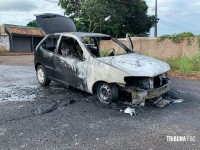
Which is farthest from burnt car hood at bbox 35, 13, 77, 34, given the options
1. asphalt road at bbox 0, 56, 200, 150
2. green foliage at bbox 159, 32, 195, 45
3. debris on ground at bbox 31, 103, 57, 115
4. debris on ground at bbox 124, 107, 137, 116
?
green foliage at bbox 159, 32, 195, 45

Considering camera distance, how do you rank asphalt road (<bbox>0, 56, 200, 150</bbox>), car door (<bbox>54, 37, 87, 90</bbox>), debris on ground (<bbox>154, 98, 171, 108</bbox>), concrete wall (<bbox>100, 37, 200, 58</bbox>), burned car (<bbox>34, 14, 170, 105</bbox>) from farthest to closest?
concrete wall (<bbox>100, 37, 200, 58</bbox>) < car door (<bbox>54, 37, 87, 90</bbox>) < debris on ground (<bbox>154, 98, 171, 108</bbox>) < burned car (<bbox>34, 14, 170, 105</bbox>) < asphalt road (<bbox>0, 56, 200, 150</bbox>)

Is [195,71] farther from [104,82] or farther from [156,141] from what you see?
[156,141]

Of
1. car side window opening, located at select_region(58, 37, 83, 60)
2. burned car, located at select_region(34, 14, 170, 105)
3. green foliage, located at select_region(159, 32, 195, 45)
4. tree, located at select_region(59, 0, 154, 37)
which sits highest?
tree, located at select_region(59, 0, 154, 37)

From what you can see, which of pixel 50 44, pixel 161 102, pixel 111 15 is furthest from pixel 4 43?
pixel 161 102

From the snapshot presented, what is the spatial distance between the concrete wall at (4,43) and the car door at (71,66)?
33.2 metres

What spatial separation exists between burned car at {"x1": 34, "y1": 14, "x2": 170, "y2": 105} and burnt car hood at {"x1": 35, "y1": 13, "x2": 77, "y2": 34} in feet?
1.52

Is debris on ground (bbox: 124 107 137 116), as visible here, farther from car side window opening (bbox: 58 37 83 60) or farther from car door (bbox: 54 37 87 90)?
car side window opening (bbox: 58 37 83 60)

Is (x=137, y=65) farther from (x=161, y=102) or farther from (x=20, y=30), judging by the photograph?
(x=20, y=30)

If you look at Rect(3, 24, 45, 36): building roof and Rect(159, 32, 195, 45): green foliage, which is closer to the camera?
Rect(159, 32, 195, 45): green foliage

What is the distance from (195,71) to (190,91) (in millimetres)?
4679

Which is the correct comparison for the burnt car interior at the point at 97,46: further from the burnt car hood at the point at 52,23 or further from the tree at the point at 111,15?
the tree at the point at 111,15

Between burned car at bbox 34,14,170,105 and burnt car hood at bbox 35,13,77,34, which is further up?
burnt car hood at bbox 35,13,77,34

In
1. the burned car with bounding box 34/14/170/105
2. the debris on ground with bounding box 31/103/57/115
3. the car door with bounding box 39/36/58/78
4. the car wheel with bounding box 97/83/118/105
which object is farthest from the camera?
the car door with bounding box 39/36/58/78

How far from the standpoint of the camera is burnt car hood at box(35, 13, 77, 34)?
888 cm
